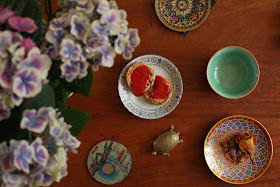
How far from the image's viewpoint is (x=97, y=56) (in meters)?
0.42

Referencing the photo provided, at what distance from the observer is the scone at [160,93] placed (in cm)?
86

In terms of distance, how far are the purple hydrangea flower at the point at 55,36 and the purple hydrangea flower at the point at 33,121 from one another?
0.32ft

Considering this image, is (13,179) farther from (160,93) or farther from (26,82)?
(160,93)

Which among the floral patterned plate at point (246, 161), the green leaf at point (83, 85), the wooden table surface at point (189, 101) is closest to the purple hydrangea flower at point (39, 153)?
the green leaf at point (83, 85)

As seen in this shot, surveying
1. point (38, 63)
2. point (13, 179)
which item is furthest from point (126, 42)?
point (13, 179)

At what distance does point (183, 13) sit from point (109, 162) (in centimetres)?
54

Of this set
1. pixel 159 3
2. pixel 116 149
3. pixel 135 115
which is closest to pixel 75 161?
pixel 116 149

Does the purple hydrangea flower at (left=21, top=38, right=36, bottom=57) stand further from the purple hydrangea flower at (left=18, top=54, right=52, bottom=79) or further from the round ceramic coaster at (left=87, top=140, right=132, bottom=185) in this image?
the round ceramic coaster at (left=87, top=140, right=132, bottom=185)

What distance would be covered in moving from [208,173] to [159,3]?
587 millimetres

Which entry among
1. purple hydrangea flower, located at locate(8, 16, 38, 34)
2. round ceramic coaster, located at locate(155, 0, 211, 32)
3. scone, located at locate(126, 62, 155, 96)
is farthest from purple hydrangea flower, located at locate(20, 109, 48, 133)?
round ceramic coaster, located at locate(155, 0, 211, 32)

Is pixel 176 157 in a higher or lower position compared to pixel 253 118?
lower

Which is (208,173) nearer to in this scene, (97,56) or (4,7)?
(97,56)

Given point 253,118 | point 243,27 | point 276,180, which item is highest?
point 243,27

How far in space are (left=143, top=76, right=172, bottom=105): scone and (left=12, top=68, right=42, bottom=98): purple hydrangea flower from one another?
55 centimetres
